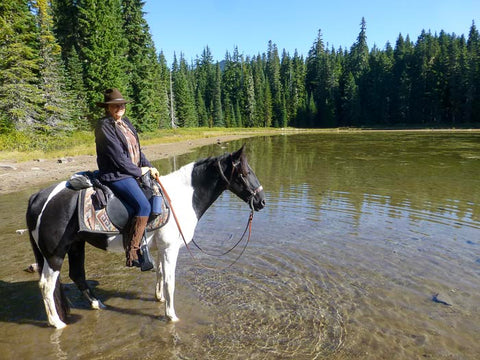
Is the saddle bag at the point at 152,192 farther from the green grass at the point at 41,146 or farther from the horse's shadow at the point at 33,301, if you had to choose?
the green grass at the point at 41,146

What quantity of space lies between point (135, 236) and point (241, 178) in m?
1.73

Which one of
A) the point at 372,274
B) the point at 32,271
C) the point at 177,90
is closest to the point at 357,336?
the point at 372,274

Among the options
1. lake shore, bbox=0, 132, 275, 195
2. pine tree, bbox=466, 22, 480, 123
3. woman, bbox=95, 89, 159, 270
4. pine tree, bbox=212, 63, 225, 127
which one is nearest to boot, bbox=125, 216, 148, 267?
woman, bbox=95, 89, 159, 270

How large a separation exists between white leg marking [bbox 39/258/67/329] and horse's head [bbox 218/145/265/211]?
110 inches

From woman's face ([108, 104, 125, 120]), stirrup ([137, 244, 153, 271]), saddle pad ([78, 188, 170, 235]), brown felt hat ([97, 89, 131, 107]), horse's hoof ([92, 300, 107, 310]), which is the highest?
brown felt hat ([97, 89, 131, 107])

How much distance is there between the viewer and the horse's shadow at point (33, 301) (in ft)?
16.6

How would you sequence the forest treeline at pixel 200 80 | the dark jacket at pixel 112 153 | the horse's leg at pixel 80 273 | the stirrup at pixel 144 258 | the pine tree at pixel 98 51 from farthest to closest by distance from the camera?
1. the pine tree at pixel 98 51
2. the forest treeline at pixel 200 80
3. the horse's leg at pixel 80 273
4. the stirrup at pixel 144 258
5. the dark jacket at pixel 112 153

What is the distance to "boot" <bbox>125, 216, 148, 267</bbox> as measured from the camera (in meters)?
4.49

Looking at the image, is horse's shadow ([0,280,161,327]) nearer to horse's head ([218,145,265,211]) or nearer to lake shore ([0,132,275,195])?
horse's head ([218,145,265,211])

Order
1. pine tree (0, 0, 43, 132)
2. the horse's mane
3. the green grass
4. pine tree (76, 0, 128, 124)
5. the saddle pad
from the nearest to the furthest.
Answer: the saddle pad < the horse's mane < the green grass < pine tree (0, 0, 43, 132) < pine tree (76, 0, 128, 124)

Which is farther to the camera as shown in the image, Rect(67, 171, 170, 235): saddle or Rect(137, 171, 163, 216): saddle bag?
Rect(137, 171, 163, 216): saddle bag

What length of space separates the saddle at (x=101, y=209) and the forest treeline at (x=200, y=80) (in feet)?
72.5

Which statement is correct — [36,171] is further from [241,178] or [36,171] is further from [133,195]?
[241,178]

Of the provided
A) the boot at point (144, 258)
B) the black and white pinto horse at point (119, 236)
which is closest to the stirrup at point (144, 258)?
the boot at point (144, 258)
